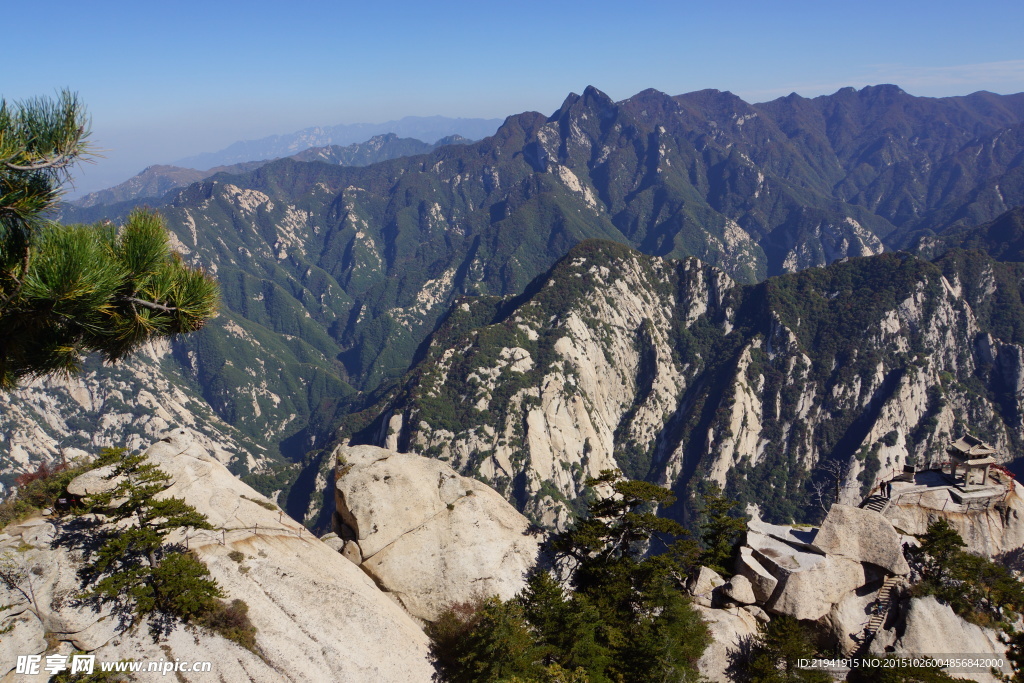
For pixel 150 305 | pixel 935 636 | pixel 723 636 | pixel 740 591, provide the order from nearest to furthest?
1. pixel 150 305
2. pixel 723 636
3. pixel 935 636
4. pixel 740 591

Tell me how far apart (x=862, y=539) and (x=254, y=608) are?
4471cm

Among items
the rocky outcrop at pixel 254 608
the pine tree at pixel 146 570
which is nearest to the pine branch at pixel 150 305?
the pine tree at pixel 146 570

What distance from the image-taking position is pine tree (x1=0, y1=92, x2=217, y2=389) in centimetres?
1517

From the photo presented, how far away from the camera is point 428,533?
143 ft

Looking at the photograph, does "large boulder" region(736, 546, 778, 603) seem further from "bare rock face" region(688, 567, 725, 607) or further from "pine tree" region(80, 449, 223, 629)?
"pine tree" region(80, 449, 223, 629)

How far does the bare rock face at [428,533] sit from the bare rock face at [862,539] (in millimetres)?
23458

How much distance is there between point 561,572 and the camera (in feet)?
146

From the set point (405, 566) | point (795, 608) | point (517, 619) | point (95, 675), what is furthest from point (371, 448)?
point (795, 608)

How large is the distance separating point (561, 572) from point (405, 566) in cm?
1232

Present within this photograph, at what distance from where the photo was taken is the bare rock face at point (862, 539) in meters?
43.4

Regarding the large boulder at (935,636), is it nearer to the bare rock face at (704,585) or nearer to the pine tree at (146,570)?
the bare rock face at (704,585)

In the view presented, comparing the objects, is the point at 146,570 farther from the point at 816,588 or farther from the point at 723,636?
the point at 816,588

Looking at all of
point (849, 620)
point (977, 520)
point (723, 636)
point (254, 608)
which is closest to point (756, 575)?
point (723, 636)

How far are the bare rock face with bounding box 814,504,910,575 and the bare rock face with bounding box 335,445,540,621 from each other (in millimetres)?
23458
